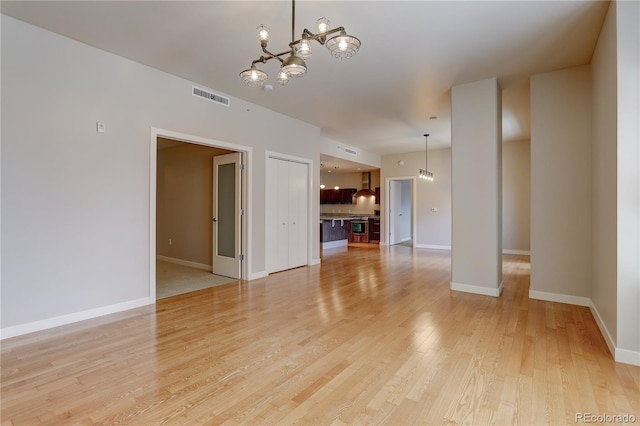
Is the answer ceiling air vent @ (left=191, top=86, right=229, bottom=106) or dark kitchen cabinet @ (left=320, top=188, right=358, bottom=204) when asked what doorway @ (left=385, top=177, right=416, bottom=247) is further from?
ceiling air vent @ (left=191, top=86, right=229, bottom=106)

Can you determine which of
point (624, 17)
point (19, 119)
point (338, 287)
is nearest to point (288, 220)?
point (338, 287)

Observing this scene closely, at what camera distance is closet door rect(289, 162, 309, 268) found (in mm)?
6027

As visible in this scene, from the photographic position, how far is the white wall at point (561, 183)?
377cm

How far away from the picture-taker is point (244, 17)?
2.84 metres

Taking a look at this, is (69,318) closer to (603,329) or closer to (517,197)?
(603,329)

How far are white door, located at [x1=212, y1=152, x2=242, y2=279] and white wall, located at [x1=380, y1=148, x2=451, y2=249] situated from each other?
238 inches

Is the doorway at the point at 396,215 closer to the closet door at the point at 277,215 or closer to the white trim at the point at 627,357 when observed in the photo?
the closet door at the point at 277,215

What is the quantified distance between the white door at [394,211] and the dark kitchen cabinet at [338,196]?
176cm

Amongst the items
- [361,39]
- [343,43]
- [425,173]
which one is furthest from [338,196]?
[343,43]

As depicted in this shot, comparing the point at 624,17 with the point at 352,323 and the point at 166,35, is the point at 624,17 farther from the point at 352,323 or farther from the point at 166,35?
the point at 166,35

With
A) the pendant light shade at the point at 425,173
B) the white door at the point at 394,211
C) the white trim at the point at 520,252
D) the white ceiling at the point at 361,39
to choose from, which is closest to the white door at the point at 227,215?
the white ceiling at the point at 361,39

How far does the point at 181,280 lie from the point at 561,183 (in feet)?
18.6

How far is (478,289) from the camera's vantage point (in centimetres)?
432
